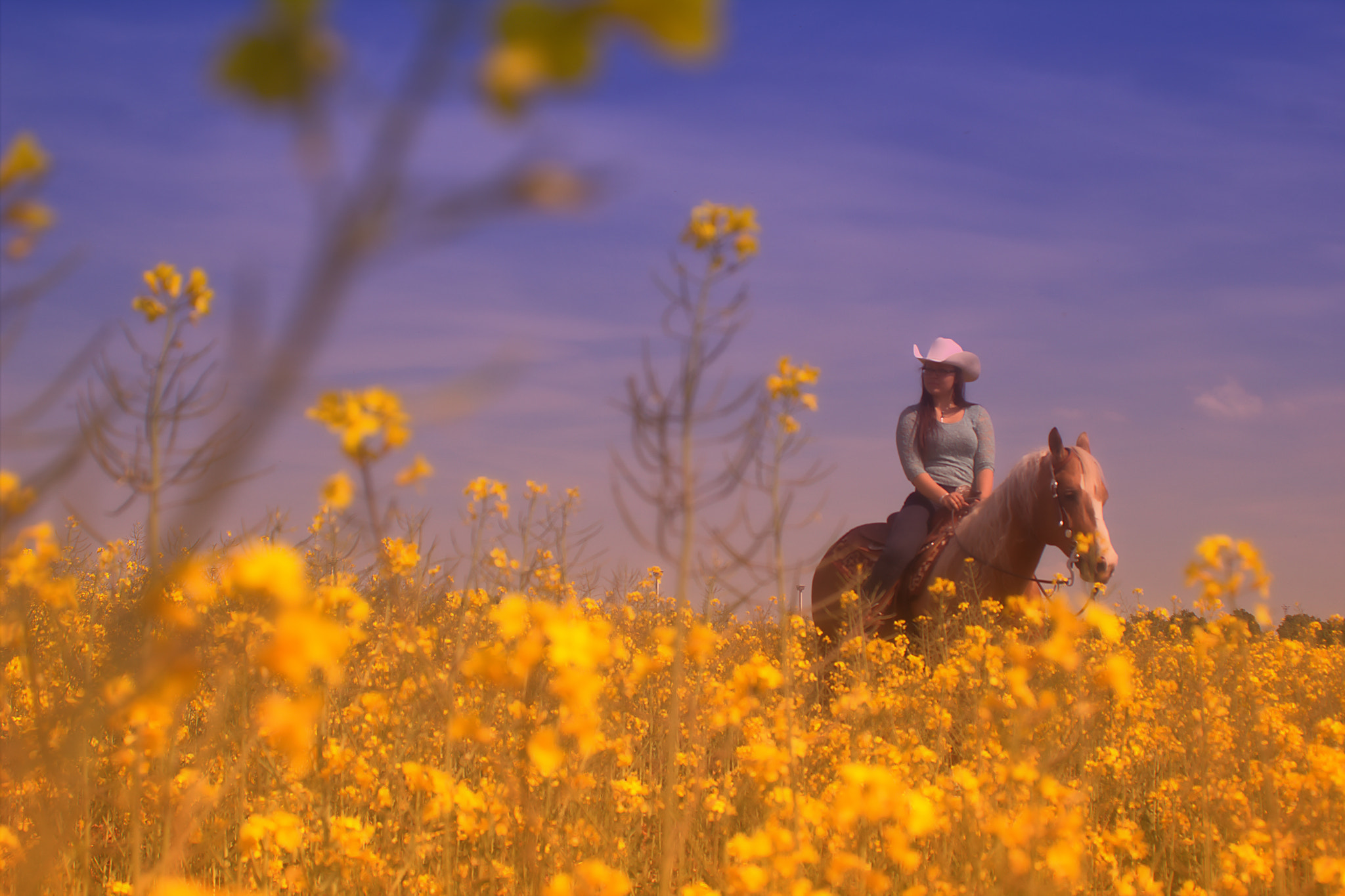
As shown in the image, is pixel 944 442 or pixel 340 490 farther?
pixel 944 442

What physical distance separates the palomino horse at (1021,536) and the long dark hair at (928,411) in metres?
0.77

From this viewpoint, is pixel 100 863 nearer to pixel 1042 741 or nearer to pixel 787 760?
pixel 787 760

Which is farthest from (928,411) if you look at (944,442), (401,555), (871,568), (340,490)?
(340,490)

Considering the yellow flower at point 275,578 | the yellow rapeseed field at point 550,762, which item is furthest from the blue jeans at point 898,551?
the yellow flower at point 275,578

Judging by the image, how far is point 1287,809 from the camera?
12.0 ft

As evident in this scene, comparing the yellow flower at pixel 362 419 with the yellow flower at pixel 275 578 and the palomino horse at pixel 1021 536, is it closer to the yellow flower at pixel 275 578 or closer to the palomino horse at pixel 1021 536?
the yellow flower at pixel 275 578

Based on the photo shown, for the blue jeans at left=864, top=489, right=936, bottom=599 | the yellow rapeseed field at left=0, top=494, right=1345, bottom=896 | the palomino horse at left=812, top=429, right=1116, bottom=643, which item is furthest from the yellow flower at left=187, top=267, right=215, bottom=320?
the blue jeans at left=864, top=489, right=936, bottom=599

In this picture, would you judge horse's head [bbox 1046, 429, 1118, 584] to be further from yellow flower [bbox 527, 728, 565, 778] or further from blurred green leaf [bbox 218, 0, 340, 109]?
blurred green leaf [bbox 218, 0, 340, 109]

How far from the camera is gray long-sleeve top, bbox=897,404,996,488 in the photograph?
7270 mm

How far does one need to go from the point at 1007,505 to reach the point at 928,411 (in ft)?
5.20

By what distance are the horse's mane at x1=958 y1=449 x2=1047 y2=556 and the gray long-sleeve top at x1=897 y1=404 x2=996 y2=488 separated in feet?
3.35

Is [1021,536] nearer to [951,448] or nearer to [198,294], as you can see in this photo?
[951,448]

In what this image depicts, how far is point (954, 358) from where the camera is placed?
7.23 m

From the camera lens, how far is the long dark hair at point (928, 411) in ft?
23.9
